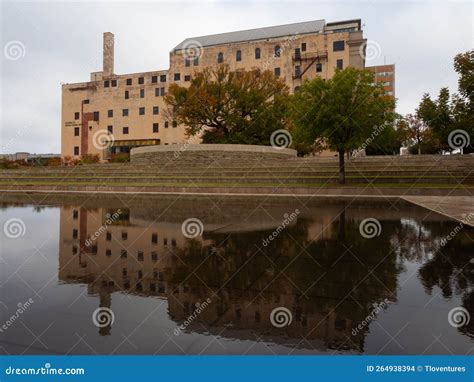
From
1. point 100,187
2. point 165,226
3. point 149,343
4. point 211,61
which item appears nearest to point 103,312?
point 149,343

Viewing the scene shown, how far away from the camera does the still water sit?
3.89 meters

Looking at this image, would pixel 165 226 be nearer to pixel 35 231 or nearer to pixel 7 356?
pixel 35 231

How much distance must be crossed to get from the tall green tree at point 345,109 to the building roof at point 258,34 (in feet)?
144

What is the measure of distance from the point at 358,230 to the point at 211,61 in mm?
61659

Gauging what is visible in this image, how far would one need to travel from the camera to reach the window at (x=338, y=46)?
5846 cm

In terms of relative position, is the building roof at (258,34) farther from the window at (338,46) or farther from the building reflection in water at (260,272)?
the building reflection in water at (260,272)

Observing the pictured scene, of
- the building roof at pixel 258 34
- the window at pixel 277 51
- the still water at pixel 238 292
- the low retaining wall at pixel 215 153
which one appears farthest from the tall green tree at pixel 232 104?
the still water at pixel 238 292

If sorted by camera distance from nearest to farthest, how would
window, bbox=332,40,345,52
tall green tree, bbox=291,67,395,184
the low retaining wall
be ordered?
1. tall green tree, bbox=291,67,395,184
2. the low retaining wall
3. window, bbox=332,40,345,52

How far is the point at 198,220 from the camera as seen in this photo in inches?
520

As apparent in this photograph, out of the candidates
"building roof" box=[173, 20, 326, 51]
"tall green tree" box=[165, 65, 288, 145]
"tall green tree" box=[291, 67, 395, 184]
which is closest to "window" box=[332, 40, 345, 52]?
"building roof" box=[173, 20, 326, 51]

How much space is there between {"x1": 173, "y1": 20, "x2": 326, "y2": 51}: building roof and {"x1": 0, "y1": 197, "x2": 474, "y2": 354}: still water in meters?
63.5

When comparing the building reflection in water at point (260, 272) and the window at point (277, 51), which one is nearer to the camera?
the building reflection in water at point (260, 272)

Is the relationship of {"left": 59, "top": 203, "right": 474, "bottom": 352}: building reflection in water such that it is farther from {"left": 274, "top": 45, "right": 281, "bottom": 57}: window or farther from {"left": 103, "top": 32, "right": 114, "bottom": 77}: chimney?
{"left": 103, "top": 32, "right": 114, "bottom": 77}: chimney

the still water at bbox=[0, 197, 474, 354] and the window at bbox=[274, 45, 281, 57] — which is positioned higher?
the window at bbox=[274, 45, 281, 57]
